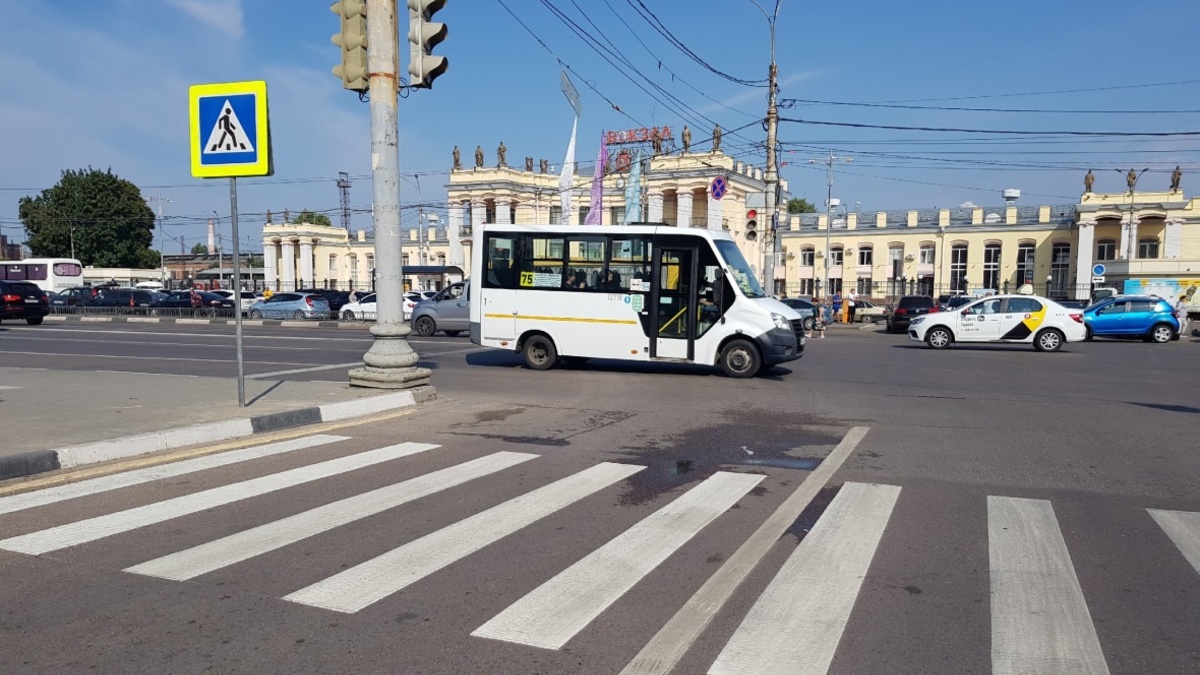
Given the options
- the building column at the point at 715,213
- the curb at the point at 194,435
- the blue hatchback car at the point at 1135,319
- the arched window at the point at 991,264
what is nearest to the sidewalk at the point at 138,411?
the curb at the point at 194,435

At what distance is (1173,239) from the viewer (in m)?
55.1

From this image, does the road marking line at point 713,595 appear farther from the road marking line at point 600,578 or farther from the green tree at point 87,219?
the green tree at point 87,219

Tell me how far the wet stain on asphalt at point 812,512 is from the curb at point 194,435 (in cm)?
564

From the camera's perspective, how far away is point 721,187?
32719mm

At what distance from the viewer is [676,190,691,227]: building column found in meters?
59.2

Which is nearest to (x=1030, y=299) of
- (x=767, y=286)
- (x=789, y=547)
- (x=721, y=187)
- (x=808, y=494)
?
(x=767, y=286)

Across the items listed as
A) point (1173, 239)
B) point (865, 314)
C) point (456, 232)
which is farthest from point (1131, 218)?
point (456, 232)

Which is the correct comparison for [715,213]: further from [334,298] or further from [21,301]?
[21,301]

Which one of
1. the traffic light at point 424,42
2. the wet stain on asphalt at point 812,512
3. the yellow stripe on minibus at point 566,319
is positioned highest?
the traffic light at point 424,42

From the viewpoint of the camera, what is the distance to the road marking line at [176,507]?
15.7 feet

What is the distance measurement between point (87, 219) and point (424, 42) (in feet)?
259

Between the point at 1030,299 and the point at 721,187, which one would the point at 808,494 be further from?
the point at 721,187

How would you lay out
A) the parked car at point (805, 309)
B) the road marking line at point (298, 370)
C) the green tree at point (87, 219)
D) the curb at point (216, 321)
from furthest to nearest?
the green tree at point (87, 219), the curb at point (216, 321), the parked car at point (805, 309), the road marking line at point (298, 370)

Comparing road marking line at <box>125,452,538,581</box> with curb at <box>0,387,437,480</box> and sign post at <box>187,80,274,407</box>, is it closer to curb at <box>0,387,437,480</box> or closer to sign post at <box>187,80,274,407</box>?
curb at <box>0,387,437,480</box>
